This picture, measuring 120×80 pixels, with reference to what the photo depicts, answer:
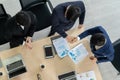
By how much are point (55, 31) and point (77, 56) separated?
20.6 inches

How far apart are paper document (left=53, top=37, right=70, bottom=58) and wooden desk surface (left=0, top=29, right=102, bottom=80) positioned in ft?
0.21

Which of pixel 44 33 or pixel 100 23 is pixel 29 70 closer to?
pixel 44 33

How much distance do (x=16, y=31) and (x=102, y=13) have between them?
1844 mm

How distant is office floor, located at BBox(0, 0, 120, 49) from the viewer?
15.3 ft

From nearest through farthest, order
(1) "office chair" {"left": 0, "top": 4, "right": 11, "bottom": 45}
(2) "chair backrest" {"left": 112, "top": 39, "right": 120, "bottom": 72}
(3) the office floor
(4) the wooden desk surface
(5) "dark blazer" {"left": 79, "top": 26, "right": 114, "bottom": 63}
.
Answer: (4) the wooden desk surface → (5) "dark blazer" {"left": 79, "top": 26, "right": 114, "bottom": 63} → (2) "chair backrest" {"left": 112, "top": 39, "right": 120, "bottom": 72} → (1) "office chair" {"left": 0, "top": 4, "right": 11, "bottom": 45} → (3) the office floor

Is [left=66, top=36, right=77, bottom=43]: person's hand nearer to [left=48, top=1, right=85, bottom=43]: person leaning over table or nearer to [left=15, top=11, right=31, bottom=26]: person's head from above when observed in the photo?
[left=48, top=1, right=85, bottom=43]: person leaning over table

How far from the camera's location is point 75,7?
3.51m

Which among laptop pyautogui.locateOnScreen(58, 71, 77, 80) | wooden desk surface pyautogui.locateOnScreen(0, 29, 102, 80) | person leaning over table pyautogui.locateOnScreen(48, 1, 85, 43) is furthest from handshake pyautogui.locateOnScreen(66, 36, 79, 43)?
laptop pyautogui.locateOnScreen(58, 71, 77, 80)

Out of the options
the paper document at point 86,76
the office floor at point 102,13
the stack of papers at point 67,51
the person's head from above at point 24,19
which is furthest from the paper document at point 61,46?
the office floor at point 102,13

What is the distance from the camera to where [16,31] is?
373 cm

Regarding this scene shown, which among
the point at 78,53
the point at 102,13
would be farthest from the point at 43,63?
the point at 102,13

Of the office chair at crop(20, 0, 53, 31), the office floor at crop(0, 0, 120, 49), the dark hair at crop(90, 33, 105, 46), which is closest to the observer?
the dark hair at crop(90, 33, 105, 46)

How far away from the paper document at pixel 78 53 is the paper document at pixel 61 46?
2.8 inches

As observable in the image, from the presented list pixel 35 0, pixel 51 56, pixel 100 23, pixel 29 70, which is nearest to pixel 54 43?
pixel 51 56
